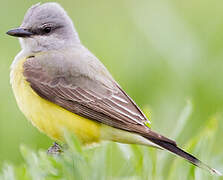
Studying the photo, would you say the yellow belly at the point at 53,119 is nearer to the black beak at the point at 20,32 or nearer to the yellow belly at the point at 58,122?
the yellow belly at the point at 58,122

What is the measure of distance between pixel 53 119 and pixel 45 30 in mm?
1118

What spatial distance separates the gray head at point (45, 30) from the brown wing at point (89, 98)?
13.6 inches

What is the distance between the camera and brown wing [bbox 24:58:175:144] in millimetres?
3502

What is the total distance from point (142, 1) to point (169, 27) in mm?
946

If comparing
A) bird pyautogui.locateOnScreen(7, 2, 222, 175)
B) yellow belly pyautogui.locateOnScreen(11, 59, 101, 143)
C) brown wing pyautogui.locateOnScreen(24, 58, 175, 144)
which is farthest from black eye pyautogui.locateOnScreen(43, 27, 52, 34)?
yellow belly pyautogui.locateOnScreen(11, 59, 101, 143)

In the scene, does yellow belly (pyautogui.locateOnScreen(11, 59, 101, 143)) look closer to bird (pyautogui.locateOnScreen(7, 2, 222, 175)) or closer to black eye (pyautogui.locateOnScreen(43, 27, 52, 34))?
bird (pyautogui.locateOnScreen(7, 2, 222, 175))

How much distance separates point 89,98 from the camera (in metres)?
3.70

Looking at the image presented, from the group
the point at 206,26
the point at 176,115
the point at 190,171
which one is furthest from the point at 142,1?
the point at 190,171

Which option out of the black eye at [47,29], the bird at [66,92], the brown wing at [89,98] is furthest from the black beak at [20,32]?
the brown wing at [89,98]

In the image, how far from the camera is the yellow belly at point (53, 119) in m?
3.51

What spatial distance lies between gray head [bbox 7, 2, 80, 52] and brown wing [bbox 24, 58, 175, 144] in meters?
0.35

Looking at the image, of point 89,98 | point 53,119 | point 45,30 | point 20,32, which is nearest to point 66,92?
point 89,98

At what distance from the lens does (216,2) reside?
4.94 meters

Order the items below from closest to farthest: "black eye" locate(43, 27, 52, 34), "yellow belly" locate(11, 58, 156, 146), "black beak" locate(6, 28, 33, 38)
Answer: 1. "yellow belly" locate(11, 58, 156, 146)
2. "black beak" locate(6, 28, 33, 38)
3. "black eye" locate(43, 27, 52, 34)
